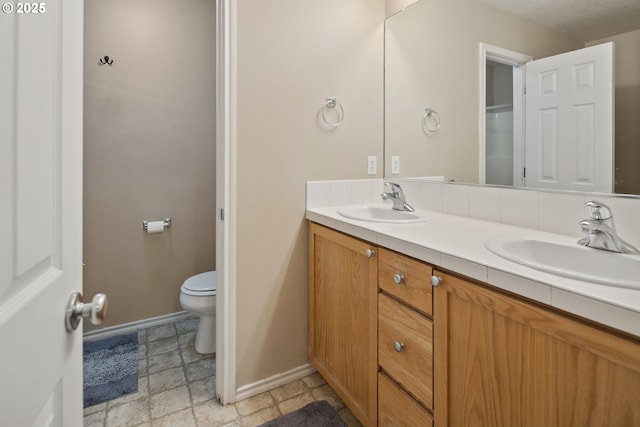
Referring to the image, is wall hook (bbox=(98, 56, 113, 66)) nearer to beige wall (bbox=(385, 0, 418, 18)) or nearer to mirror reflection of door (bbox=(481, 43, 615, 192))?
beige wall (bbox=(385, 0, 418, 18))

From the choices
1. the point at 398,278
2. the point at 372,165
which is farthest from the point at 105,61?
Answer: the point at 398,278

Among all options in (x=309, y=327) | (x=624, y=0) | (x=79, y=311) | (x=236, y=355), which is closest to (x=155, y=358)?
(x=236, y=355)

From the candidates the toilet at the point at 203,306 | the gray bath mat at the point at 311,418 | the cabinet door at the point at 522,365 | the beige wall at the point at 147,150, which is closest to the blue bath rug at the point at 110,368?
the beige wall at the point at 147,150

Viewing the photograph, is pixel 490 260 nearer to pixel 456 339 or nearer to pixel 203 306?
pixel 456 339

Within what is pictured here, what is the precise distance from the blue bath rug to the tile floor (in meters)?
0.05

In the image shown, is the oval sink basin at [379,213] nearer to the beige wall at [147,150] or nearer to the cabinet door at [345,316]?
the cabinet door at [345,316]

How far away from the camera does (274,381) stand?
175 cm

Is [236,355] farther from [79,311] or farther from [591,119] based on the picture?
[591,119]

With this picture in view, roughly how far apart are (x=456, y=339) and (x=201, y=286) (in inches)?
62.9

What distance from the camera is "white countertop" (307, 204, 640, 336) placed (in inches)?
24.6

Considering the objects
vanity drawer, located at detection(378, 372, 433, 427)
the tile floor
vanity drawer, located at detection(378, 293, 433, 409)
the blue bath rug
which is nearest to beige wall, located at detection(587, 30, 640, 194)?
vanity drawer, located at detection(378, 293, 433, 409)

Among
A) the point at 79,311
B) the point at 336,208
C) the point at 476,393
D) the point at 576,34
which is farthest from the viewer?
the point at 336,208

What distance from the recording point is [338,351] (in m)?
1.55

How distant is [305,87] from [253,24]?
1.23 feet
